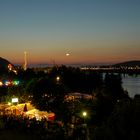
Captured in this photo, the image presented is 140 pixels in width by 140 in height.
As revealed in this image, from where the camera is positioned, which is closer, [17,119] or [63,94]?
[17,119]

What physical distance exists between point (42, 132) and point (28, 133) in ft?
5.00

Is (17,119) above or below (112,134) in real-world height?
below

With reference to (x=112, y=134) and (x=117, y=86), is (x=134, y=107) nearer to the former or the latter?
(x=112, y=134)

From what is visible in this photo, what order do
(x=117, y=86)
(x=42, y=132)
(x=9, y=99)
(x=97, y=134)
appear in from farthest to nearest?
(x=117, y=86), (x=9, y=99), (x=42, y=132), (x=97, y=134)

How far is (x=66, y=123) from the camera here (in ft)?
82.9

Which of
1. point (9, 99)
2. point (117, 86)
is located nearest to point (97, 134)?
point (9, 99)

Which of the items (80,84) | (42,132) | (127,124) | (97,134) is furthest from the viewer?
(80,84)

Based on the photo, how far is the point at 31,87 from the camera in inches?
1398

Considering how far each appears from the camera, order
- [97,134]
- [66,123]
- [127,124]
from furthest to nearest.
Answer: [66,123] → [97,134] → [127,124]

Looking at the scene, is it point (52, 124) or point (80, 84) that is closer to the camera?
point (52, 124)

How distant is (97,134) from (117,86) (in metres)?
57.9

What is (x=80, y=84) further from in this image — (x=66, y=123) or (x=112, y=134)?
(x=112, y=134)

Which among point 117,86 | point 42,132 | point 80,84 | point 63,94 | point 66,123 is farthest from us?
point 80,84

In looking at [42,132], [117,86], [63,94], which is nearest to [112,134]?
[42,132]
